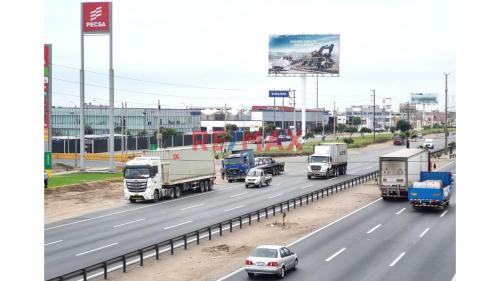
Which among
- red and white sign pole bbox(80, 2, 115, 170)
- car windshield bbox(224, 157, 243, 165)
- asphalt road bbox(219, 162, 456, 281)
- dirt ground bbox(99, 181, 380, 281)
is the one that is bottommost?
dirt ground bbox(99, 181, 380, 281)

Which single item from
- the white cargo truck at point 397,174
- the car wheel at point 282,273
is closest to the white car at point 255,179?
the white cargo truck at point 397,174

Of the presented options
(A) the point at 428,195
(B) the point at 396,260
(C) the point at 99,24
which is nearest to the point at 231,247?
(B) the point at 396,260

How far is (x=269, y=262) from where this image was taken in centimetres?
2455

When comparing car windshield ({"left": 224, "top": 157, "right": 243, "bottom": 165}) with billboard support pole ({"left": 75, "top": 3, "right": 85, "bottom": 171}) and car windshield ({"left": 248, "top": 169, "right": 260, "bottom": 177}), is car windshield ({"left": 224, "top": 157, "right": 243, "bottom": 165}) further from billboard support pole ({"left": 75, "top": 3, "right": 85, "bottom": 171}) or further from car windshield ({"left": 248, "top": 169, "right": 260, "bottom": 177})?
billboard support pole ({"left": 75, "top": 3, "right": 85, "bottom": 171})

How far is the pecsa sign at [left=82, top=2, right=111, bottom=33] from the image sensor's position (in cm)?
7681

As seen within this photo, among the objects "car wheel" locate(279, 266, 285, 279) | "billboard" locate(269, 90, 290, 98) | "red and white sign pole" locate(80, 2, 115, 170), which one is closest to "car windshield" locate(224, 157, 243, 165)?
"red and white sign pole" locate(80, 2, 115, 170)

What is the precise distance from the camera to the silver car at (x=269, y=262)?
24.5 metres

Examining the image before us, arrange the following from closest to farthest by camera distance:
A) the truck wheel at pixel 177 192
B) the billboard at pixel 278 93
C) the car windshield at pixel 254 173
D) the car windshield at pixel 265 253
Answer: the car windshield at pixel 265 253 < the truck wheel at pixel 177 192 < the car windshield at pixel 254 173 < the billboard at pixel 278 93

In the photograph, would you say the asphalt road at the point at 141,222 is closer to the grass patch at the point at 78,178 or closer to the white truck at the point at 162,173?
the white truck at the point at 162,173

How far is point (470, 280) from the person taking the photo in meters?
6.15

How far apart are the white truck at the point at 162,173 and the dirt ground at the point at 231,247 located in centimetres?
1241

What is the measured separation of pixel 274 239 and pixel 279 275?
8986 millimetres

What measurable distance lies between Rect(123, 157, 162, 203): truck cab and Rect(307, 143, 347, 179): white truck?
2311cm

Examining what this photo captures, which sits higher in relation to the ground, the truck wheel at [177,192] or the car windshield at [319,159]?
the car windshield at [319,159]
